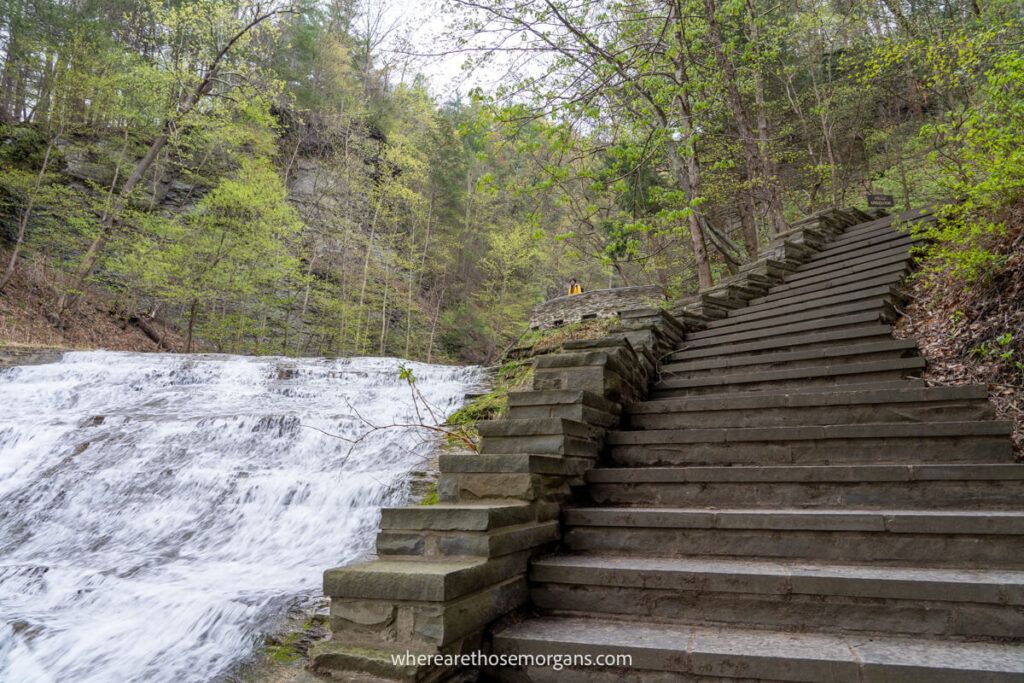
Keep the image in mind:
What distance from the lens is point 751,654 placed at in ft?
7.21

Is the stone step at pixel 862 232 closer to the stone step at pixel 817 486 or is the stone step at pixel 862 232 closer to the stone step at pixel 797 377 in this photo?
the stone step at pixel 797 377

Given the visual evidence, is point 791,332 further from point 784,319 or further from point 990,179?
point 990,179

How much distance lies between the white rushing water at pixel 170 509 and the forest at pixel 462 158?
4.17 m

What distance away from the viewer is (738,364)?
574 centimetres

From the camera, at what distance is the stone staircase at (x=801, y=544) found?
2246 millimetres

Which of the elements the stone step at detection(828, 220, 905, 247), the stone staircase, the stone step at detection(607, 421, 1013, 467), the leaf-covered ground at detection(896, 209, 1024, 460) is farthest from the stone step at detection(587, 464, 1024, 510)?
the stone step at detection(828, 220, 905, 247)

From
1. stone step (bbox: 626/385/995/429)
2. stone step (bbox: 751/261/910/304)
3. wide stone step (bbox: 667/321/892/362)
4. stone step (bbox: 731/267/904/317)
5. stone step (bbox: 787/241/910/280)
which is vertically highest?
stone step (bbox: 787/241/910/280)

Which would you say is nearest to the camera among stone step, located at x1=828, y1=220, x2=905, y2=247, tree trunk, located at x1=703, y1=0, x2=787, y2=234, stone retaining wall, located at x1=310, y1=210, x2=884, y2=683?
stone retaining wall, located at x1=310, y1=210, x2=884, y2=683

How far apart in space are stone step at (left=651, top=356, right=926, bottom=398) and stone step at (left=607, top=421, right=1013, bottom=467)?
1.27 m

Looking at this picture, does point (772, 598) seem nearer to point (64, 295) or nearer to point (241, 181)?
point (64, 295)

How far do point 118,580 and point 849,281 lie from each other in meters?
8.78

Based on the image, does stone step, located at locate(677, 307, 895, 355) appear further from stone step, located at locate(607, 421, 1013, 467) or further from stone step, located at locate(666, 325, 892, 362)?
stone step, located at locate(607, 421, 1013, 467)

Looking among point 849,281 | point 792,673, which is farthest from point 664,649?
point 849,281

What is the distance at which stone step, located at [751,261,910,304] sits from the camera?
7238 mm
